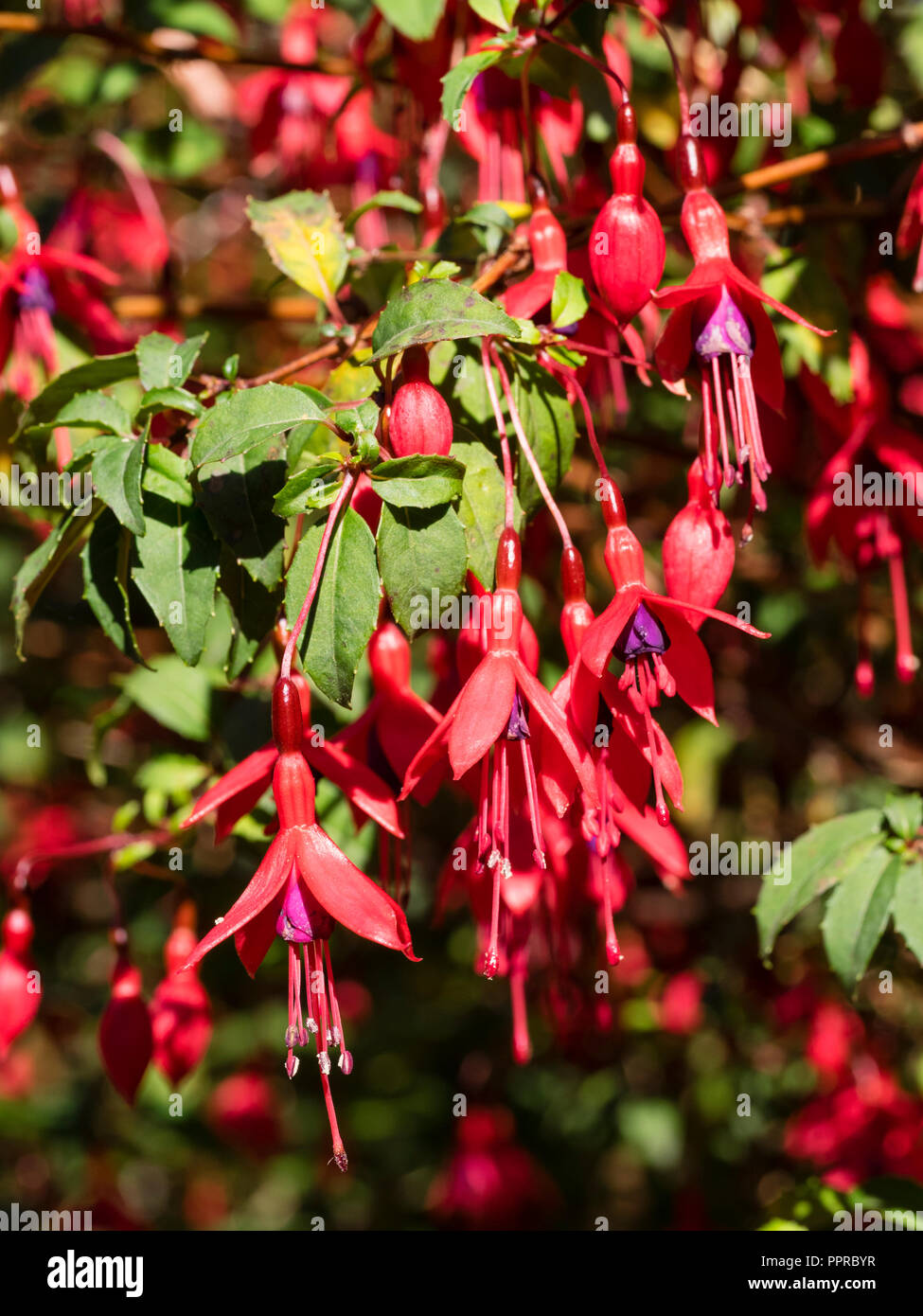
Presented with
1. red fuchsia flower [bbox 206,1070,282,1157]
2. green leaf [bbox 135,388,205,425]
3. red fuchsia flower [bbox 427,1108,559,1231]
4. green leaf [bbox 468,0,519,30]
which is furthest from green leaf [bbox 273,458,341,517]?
red fuchsia flower [bbox 206,1070,282,1157]

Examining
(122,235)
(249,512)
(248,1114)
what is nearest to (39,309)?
(249,512)

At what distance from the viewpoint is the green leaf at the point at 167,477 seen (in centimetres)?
78

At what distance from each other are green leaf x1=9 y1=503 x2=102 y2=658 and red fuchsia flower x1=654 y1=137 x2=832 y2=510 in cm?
40

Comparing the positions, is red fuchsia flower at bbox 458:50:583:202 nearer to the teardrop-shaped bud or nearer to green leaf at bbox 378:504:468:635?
green leaf at bbox 378:504:468:635

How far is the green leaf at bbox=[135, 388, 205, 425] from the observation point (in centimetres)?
79

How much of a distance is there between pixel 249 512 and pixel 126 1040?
1.83ft

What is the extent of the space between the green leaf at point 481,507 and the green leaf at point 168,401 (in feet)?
0.58

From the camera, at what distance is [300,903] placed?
2.25ft

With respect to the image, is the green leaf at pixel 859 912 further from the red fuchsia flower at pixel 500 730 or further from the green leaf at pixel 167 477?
the green leaf at pixel 167 477

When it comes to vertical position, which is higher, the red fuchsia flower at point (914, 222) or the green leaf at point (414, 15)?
the green leaf at point (414, 15)

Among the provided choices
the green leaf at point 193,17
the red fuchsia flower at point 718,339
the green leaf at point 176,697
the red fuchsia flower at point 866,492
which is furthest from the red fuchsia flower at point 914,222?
the green leaf at point 193,17

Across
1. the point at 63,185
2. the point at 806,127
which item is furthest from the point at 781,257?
the point at 63,185
